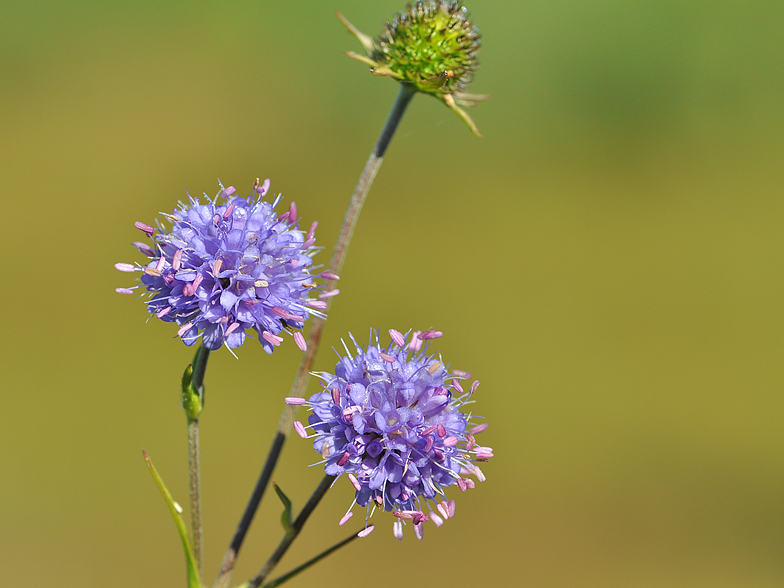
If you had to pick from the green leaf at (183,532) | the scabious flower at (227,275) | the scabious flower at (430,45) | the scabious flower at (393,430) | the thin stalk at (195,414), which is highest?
the scabious flower at (430,45)

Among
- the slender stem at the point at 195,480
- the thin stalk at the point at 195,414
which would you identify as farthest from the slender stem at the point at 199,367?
the slender stem at the point at 195,480

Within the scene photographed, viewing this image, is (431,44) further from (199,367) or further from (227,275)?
(199,367)

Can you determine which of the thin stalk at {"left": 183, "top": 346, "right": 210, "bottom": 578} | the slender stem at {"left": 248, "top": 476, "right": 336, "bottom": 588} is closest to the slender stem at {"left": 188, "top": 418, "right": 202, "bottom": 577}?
the thin stalk at {"left": 183, "top": 346, "right": 210, "bottom": 578}

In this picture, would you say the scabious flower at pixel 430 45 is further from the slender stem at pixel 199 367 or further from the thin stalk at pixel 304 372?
the slender stem at pixel 199 367

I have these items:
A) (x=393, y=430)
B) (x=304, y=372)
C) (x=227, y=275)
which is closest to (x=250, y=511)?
(x=304, y=372)

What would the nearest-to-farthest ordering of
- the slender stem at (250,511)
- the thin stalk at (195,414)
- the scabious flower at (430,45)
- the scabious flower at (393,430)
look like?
the scabious flower at (393,430), the thin stalk at (195,414), the slender stem at (250,511), the scabious flower at (430,45)
